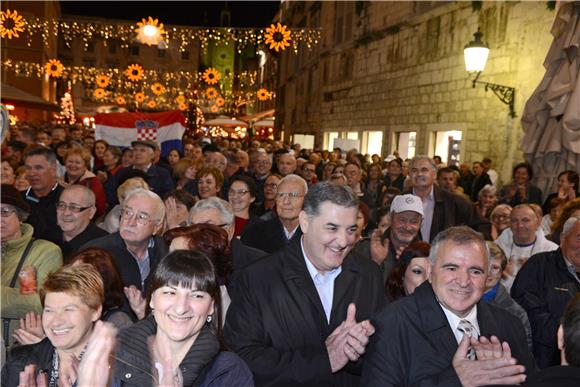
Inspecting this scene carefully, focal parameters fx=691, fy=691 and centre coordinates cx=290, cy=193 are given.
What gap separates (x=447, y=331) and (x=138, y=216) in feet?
8.36

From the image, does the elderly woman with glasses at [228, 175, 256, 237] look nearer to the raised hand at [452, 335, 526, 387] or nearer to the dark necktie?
the dark necktie

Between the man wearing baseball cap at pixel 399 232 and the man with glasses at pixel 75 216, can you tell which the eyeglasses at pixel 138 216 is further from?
the man wearing baseball cap at pixel 399 232

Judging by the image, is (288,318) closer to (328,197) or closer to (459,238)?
(328,197)

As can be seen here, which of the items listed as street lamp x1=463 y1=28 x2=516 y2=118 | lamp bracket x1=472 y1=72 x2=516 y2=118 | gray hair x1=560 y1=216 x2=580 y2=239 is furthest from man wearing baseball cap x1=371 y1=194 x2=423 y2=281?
lamp bracket x1=472 y1=72 x2=516 y2=118

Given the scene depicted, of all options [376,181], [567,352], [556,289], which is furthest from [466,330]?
[376,181]

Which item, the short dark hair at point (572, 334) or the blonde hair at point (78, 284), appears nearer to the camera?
the short dark hair at point (572, 334)

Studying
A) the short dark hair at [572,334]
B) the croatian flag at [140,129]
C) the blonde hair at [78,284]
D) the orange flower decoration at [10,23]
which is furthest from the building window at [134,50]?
the short dark hair at [572,334]

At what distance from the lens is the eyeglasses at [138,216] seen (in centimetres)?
500

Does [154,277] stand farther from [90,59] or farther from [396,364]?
[90,59]

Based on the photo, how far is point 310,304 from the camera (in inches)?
143

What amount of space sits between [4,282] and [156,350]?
6.43ft

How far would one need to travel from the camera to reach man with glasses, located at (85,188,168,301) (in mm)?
4891

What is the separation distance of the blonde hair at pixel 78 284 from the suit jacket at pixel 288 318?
71 cm

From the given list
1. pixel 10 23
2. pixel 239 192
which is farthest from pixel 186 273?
pixel 10 23
